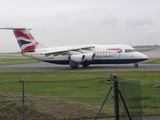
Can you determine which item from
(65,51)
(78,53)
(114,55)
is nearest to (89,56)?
(78,53)

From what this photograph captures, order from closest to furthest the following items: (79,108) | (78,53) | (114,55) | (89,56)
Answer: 1. (79,108)
2. (114,55)
3. (89,56)
4. (78,53)

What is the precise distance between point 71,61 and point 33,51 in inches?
219

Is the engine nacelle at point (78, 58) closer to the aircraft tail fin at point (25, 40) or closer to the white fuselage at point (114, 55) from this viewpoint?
the white fuselage at point (114, 55)

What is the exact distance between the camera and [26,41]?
1700 inches

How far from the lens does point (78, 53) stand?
41.2 metres

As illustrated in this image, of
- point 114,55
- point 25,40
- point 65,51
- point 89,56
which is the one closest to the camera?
point 114,55

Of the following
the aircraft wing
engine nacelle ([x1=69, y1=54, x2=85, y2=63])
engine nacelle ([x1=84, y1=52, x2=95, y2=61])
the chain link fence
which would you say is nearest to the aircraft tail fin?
the aircraft wing

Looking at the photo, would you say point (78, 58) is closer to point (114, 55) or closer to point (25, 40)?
point (114, 55)

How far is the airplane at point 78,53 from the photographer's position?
40219 mm

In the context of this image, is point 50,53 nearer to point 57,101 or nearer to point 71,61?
point 71,61

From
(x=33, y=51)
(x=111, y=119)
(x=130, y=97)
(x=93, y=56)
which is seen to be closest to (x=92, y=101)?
(x=111, y=119)

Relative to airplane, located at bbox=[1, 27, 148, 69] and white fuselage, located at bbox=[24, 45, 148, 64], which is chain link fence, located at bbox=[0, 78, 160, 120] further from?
airplane, located at bbox=[1, 27, 148, 69]

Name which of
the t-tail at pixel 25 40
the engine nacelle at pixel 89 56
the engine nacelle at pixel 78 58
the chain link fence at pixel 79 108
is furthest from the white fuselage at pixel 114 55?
the chain link fence at pixel 79 108

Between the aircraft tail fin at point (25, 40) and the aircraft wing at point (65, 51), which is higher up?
the aircraft tail fin at point (25, 40)
